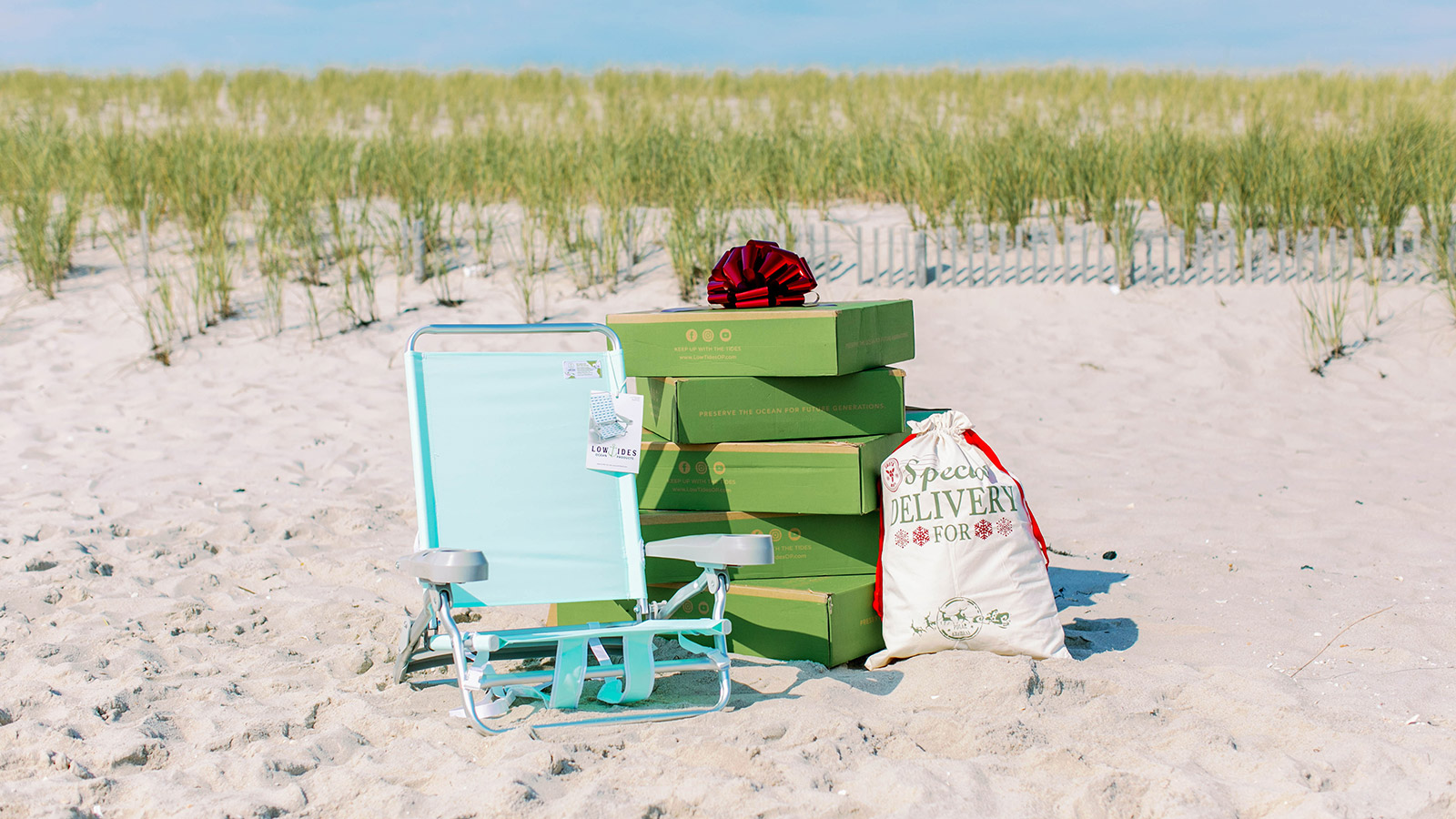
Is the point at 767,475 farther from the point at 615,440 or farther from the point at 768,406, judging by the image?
the point at 615,440

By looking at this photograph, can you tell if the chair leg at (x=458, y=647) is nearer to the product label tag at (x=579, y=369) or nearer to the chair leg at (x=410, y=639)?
the chair leg at (x=410, y=639)

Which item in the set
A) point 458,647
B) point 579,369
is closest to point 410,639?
point 458,647

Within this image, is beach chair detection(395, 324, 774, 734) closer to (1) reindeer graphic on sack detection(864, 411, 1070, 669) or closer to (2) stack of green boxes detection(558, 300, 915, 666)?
(2) stack of green boxes detection(558, 300, 915, 666)

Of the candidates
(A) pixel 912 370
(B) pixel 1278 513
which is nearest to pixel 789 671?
(B) pixel 1278 513

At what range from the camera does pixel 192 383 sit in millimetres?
7141

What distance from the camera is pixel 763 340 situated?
3301mm

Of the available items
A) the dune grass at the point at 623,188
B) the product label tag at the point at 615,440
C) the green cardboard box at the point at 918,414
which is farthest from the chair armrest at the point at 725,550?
the dune grass at the point at 623,188

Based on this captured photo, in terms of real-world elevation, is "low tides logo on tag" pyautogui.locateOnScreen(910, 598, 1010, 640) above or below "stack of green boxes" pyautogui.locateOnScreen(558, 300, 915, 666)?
below

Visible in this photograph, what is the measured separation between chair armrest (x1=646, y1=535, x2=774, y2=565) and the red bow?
1.12 m

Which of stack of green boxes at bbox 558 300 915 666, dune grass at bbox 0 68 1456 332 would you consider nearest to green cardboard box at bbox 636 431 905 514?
stack of green boxes at bbox 558 300 915 666

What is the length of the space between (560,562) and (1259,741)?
1800 millimetres

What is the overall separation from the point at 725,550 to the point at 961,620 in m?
0.79

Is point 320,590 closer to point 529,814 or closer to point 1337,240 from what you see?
point 529,814

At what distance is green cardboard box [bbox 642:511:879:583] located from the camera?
11.0 feet
